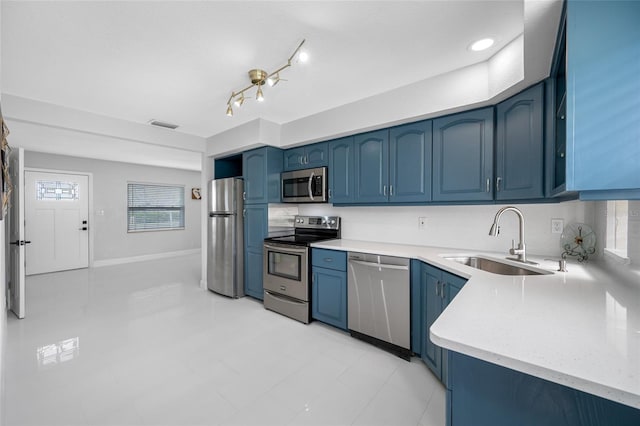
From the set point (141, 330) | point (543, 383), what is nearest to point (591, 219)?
point (543, 383)

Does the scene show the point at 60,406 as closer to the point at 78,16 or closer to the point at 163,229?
the point at 78,16

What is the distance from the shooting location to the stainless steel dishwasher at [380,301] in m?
2.25

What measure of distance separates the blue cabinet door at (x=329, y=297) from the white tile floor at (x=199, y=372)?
14cm

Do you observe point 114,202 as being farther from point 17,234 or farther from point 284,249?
point 284,249

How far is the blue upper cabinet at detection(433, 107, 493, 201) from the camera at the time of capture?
83.7 inches

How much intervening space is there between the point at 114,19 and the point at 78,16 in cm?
19

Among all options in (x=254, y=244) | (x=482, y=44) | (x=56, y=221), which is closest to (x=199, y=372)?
(x=254, y=244)

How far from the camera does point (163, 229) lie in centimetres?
687

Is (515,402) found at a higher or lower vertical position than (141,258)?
higher

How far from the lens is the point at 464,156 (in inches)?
87.9

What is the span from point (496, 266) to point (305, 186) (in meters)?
2.10

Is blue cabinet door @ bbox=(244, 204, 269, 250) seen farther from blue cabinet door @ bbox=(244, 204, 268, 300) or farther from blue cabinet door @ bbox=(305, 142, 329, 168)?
blue cabinet door @ bbox=(305, 142, 329, 168)

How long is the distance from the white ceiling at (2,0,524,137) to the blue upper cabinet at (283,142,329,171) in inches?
25.3

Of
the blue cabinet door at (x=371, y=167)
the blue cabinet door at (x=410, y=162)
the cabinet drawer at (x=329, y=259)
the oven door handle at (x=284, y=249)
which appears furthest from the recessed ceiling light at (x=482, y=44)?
the oven door handle at (x=284, y=249)
